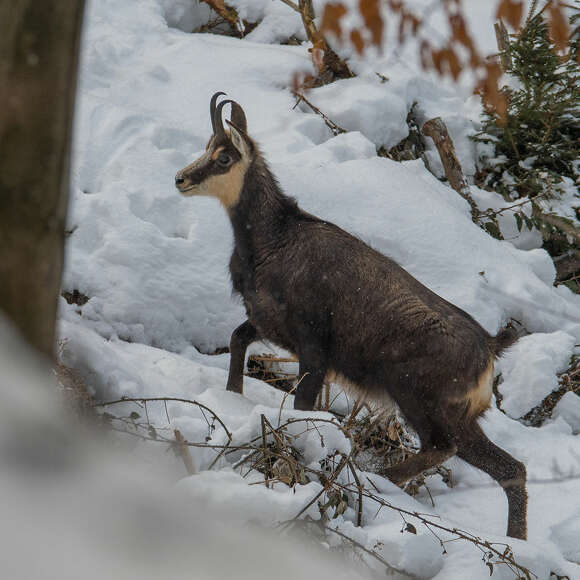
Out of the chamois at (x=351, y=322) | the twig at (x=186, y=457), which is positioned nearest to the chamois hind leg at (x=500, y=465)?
the chamois at (x=351, y=322)

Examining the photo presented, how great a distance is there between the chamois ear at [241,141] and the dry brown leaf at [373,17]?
2349mm

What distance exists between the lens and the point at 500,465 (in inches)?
181

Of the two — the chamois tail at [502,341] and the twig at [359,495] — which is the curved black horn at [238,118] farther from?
the twig at [359,495]

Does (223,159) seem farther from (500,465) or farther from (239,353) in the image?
(500,465)

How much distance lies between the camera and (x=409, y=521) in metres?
3.62

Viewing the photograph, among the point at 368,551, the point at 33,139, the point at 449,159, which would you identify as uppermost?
the point at 33,139

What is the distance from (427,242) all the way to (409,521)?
3.62 metres

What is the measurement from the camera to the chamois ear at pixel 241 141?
17.0 feet

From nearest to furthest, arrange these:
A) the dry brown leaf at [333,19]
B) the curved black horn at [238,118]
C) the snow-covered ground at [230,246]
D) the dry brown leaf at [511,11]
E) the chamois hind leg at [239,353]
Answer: the dry brown leaf at [511,11] < the dry brown leaf at [333,19] < the snow-covered ground at [230,246] < the chamois hind leg at [239,353] < the curved black horn at [238,118]

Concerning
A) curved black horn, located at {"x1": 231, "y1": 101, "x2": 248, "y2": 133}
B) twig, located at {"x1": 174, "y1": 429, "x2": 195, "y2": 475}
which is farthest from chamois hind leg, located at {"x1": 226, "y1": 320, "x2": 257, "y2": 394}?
twig, located at {"x1": 174, "y1": 429, "x2": 195, "y2": 475}

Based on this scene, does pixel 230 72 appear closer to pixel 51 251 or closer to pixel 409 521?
pixel 409 521

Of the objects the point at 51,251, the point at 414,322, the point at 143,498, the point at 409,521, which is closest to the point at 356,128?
the point at 414,322

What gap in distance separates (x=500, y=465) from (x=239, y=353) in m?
1.82

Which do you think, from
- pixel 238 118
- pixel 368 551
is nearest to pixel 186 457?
pixel 368 551
